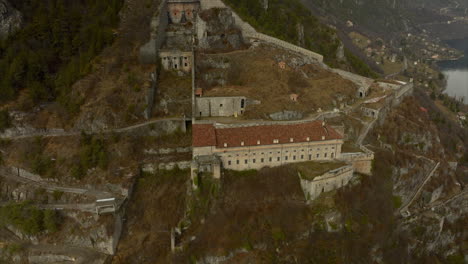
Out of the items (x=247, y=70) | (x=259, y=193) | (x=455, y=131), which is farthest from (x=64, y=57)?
(x=455, y=131)

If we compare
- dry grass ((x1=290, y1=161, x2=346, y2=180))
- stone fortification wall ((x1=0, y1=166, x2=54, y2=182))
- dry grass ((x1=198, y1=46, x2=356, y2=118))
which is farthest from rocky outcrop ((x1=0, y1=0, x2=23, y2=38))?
dry grass ((x1=290, y1=161, x2=346, y2=180))

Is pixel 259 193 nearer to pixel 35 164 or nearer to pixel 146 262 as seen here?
pixel 146 262

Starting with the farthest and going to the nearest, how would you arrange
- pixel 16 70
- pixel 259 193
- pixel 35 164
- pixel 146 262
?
pixel 16 70 → pixel 35 164 → pixel 259 193 → pixel 146 262

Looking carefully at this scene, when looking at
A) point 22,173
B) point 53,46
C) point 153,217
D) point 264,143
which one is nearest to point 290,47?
point 264,143

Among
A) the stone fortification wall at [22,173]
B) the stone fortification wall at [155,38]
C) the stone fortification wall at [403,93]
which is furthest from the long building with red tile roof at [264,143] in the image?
the stone fortification wall at [403,93]

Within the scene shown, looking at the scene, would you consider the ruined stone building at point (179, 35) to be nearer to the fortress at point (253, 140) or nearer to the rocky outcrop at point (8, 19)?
the fortress at point (253, 140)

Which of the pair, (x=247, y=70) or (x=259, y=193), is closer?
(x=259, y=193)
